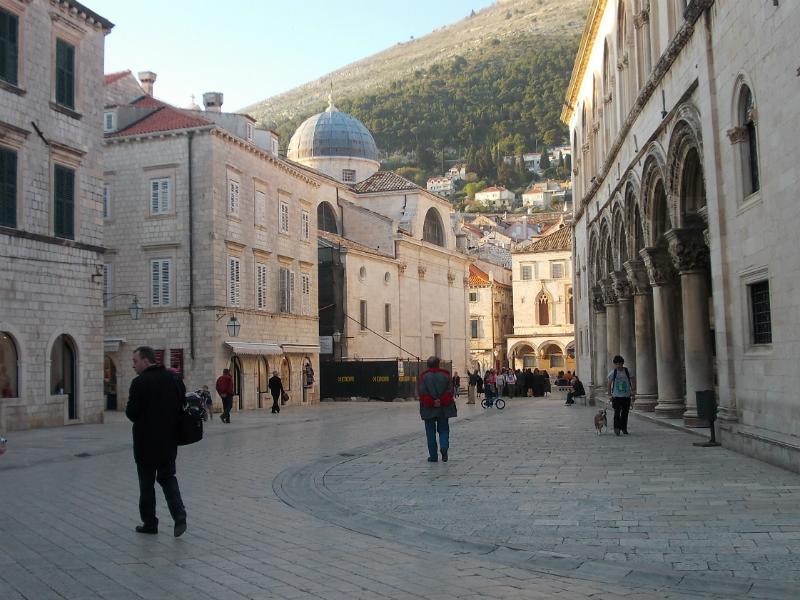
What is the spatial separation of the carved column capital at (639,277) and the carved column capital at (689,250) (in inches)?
240

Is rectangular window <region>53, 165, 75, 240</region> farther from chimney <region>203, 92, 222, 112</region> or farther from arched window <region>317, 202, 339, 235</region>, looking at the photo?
arched window <region>317, 202, 339, 235</region>

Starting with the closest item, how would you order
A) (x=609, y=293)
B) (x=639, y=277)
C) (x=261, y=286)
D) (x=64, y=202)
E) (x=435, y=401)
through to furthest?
(x=435, y=401) < (x=64, y=202) < (x=639, y=277) < (x=609, y=293) < (x=261, y=286)

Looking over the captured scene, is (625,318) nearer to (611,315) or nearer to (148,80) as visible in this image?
(611,315)

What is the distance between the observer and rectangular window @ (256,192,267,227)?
123 feet

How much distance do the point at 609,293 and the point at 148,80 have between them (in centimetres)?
2489

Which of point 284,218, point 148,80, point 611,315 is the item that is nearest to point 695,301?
point 611,315

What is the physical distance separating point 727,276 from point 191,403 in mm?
9927

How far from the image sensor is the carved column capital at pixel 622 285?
2719 cm

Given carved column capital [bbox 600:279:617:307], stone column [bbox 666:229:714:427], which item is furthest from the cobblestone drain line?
carved column capital [bbox 600:279:617:307]

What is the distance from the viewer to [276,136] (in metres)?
44.2

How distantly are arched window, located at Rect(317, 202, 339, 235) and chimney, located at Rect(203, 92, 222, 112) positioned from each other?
1271 centimetres

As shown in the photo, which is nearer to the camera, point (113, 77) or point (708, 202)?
point (708, 202)

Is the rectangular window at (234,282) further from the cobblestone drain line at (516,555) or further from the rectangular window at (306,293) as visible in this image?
the cobblestone drain line at (516,555)

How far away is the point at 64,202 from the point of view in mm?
24359
